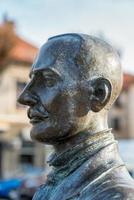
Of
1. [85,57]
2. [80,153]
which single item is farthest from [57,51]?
[80,153]

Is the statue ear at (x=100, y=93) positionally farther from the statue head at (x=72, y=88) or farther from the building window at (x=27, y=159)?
the building window at (x=27, y=159)

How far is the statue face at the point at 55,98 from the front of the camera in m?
2.51

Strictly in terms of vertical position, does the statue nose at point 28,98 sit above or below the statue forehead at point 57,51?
below

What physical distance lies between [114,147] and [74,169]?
20 cm

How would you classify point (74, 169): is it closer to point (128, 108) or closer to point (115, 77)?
point (115, 77)

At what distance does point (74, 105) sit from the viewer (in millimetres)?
2512

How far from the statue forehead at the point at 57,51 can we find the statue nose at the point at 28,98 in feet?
0.36

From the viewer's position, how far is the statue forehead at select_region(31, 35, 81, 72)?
255 cm

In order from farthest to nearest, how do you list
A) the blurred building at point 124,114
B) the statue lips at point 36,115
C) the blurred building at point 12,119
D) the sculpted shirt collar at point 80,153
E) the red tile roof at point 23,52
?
the blurred building at point 124,114 → the red tile roof at point 23,52 → the blurred building at point 12,119 → the statue lips at point 36,115 → the sculpted shirt collar at point 80,153

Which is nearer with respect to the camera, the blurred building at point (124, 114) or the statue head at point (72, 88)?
the statue head at point (72, 88)

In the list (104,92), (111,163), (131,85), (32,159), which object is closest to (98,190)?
(111,163)

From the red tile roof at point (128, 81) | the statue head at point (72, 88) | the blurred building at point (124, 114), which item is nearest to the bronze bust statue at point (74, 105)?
the statue head at point (72, 88)

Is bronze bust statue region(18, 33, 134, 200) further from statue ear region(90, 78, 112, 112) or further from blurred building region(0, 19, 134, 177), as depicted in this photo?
blurred building region(0, 19, 134, 177)

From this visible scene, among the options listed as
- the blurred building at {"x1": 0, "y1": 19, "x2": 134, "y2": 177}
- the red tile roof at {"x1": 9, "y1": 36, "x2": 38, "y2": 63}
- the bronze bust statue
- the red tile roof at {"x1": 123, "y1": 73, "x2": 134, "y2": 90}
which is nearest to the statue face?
the bronze bust statue
